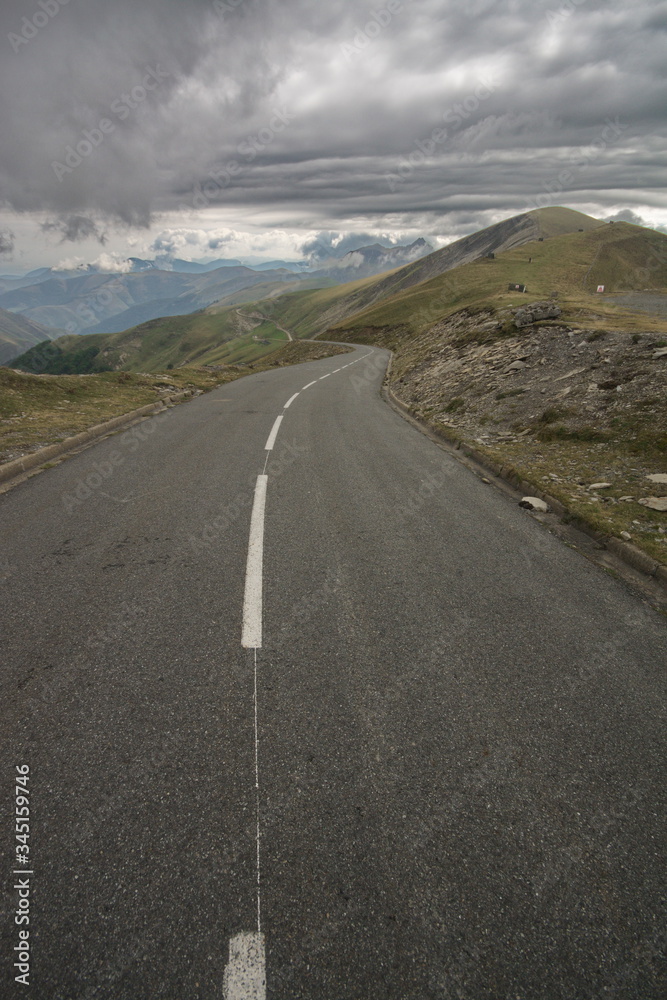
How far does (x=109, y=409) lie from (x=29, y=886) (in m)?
15.4

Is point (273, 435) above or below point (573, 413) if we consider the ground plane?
above

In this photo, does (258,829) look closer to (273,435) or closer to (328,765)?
(328,765)

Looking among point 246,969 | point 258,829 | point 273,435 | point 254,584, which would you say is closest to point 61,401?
point 273,435

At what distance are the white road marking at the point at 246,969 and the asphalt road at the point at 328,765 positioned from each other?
1cm

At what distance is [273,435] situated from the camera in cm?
1199

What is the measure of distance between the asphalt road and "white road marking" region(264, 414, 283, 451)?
476 cm

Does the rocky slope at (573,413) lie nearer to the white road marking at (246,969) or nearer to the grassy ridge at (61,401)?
the white road marking at (246,969)

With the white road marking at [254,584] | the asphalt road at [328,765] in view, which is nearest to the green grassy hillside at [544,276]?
the white road marking at [254,584]

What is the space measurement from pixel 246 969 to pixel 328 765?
112 centimetres

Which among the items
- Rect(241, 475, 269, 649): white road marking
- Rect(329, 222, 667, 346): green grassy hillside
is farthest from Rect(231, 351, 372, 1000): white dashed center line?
Rect(329, 222, 667, 346): green grassy hillside

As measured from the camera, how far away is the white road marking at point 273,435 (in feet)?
35.3

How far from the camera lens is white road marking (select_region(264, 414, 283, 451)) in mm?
10746

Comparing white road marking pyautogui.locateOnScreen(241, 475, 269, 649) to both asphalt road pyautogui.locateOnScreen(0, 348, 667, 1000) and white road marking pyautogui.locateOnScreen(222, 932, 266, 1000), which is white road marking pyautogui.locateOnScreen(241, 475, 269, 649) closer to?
asphalt road pyautogui.locateOnScreen(0, 348, 667, 1000)

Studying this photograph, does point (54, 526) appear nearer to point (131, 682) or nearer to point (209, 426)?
point (131, 682)
